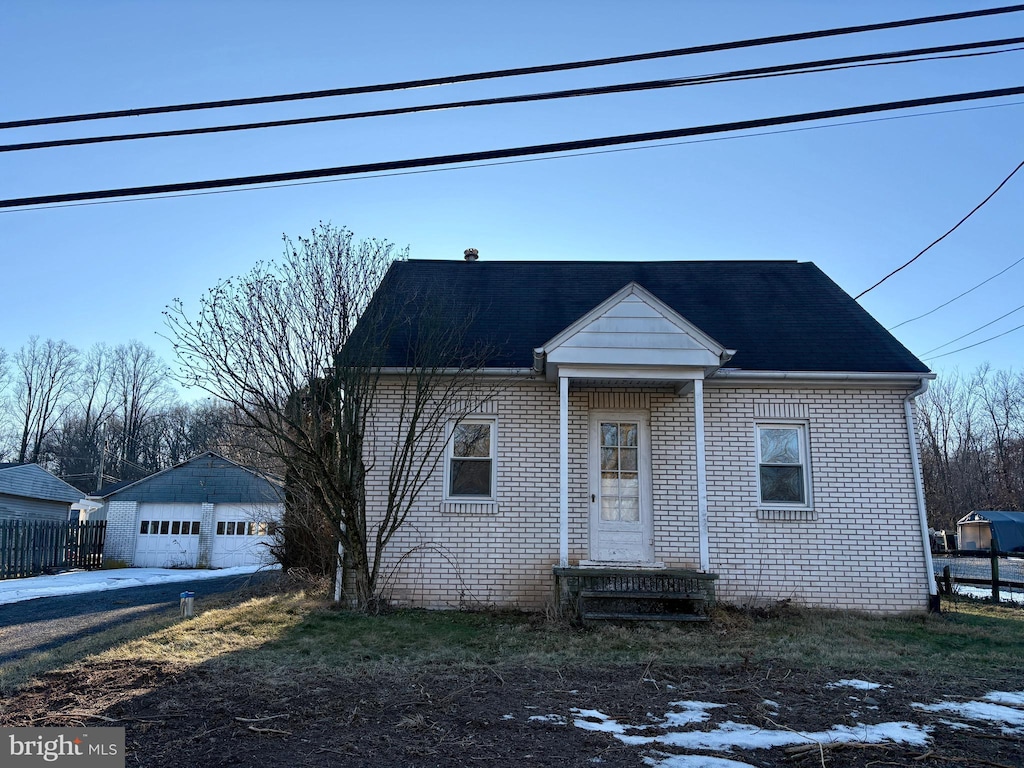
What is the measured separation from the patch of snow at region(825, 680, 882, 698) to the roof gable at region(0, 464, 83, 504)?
82.9 ft

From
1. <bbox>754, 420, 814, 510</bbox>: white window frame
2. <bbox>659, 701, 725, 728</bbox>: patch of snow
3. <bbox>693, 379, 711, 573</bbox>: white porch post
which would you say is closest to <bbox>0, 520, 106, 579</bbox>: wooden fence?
<bbox>693, 379, 711, 573</bbox>: white porch post

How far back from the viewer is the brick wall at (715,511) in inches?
399

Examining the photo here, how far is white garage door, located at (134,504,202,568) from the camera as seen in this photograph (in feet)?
87.4

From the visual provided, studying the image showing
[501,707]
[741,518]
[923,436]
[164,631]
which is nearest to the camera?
[501,707]

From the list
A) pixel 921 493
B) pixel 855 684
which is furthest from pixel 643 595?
pixel 921 493

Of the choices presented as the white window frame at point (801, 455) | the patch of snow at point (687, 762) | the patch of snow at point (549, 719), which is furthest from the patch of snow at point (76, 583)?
the patch of snow at point (687, 762)

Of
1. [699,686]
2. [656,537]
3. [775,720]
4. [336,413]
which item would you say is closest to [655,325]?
[656,537]

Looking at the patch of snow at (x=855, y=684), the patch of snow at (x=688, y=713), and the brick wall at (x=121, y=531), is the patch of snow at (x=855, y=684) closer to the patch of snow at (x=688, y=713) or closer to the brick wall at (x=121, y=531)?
the patch of snow at (x=688, y=713)

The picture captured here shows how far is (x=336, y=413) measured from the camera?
30.8 ft

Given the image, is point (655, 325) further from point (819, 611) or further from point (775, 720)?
point (775, 720)

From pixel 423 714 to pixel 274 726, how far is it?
1031 mm

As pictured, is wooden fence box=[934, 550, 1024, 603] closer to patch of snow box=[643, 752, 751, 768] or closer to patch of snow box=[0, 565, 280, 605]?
patch of snow box=[643, 752, 751, 768]

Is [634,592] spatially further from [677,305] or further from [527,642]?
[677,305]

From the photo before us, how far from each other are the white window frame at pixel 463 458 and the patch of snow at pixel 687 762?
6.17 m
